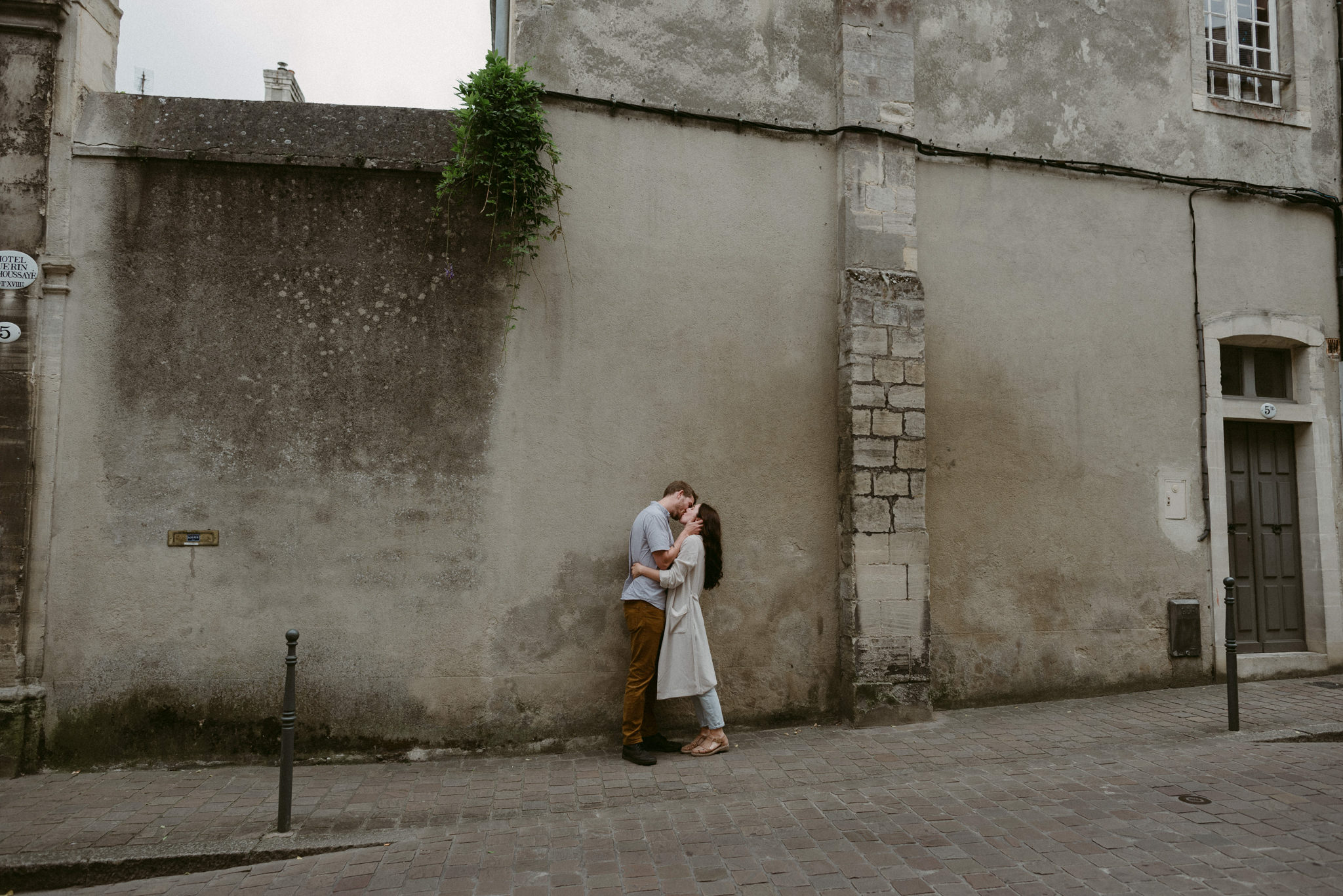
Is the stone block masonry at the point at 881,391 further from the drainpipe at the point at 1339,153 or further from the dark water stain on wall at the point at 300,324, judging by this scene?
the drainpipe at the point at 1339,153

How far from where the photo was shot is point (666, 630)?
5438 mm

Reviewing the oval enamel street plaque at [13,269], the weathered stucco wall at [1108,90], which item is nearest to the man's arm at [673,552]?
the weathered stucco wall at [1108,90]

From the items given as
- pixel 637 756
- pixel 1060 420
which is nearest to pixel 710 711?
pixel 637 756

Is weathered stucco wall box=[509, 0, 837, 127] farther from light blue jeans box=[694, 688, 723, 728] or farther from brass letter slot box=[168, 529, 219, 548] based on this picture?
light blue jeans box=[694, 688, 723, 728]

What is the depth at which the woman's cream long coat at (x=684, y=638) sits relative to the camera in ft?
17.6

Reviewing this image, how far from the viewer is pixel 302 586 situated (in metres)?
5.39

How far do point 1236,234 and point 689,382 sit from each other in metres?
5.29

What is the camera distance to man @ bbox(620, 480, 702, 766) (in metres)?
5.30

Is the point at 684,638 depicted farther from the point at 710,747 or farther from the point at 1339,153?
the point at 1339,153

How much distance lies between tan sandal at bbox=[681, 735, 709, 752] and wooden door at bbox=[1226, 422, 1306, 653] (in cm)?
520

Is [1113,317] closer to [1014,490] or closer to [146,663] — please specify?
[1014,490]

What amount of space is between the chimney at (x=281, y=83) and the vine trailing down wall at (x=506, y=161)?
9.71 metres

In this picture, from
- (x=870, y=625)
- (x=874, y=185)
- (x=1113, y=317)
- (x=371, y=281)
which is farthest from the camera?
(x=1113, y=317)

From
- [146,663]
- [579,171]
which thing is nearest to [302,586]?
[146,663]
